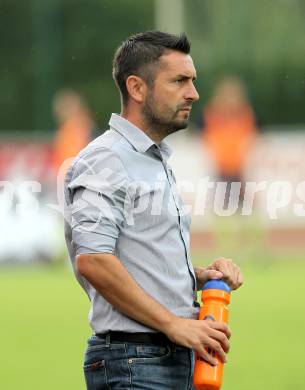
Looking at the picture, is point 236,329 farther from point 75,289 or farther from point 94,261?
point 94,261

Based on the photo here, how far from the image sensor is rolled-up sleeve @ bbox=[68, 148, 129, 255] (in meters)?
4.16

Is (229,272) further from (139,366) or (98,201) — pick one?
(98,201)

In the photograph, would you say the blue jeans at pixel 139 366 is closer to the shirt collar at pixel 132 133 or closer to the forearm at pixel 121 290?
the forearm at pixel 121 290

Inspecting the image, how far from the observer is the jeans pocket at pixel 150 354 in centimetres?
428

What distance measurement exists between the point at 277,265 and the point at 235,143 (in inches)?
101

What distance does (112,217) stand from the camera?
4.19 m

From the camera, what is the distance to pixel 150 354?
4.30 metres

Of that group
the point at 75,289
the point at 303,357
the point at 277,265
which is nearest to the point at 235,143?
the point at 277,265

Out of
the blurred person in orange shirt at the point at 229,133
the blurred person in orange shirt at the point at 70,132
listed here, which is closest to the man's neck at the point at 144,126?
the blurred person in orange shirt at the point at 70,132

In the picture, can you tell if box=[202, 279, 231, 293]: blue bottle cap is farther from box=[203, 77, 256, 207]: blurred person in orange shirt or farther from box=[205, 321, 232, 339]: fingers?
box=[203, 77, 256, 207]: blurred person in orange shirt

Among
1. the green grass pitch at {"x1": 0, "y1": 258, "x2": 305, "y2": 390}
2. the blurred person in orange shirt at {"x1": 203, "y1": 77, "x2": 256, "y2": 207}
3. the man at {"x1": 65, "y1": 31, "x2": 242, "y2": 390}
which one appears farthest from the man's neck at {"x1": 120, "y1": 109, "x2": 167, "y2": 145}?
the blurred person in orange shirt at {"x1": 203, "y1": 77, "x2": 256, "y2": 207}

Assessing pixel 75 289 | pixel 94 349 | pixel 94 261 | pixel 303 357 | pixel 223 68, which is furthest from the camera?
pixel 223 68

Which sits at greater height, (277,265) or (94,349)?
(94,349)

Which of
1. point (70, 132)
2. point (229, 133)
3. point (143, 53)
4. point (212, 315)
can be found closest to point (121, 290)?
point (212, 315)
